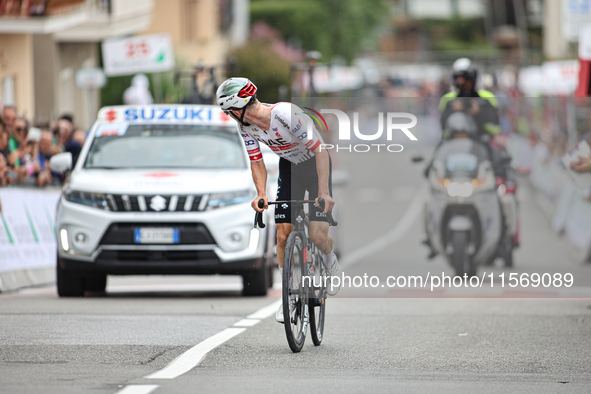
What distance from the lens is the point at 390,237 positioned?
24.8 metres

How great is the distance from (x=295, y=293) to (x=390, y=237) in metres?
16.2

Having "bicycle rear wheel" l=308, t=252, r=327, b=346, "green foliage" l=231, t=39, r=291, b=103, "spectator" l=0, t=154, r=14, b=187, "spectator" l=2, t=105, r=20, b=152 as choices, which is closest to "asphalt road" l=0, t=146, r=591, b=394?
"bicycle rear wheel" l=308, t=252, r=327, b=346

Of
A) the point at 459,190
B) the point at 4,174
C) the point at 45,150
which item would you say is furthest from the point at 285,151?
the point at 45,150

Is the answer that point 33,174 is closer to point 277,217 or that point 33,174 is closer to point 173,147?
point 173,147

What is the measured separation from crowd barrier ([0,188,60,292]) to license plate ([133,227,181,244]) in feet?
6.83

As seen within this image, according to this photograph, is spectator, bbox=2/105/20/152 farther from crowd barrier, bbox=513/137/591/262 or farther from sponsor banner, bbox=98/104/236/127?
crowd barrier, bbox=513/137/591/262

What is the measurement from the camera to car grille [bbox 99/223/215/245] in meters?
12.4

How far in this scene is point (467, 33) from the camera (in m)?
142

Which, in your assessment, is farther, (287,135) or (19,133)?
(19,133)

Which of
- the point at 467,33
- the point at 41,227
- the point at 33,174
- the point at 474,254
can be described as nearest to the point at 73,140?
the point at 33,174

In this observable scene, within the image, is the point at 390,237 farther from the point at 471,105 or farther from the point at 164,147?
the point at 164,147

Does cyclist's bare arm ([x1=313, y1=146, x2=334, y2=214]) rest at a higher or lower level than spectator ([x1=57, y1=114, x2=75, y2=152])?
higher

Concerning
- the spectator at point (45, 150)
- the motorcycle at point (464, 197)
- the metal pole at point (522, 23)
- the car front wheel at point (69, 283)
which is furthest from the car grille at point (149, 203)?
the metal pole at point (522, 23)

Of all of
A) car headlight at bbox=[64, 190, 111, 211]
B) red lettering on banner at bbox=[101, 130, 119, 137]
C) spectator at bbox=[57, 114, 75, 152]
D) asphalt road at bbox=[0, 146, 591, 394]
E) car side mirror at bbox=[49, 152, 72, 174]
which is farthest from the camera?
spectator at bbox=[57, 114, 75, 152]
